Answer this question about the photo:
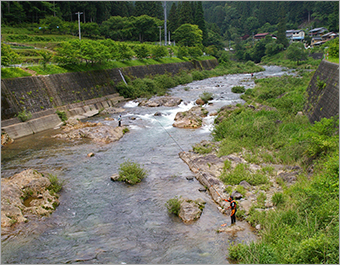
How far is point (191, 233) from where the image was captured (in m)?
9.37

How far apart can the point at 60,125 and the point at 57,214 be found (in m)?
14.0

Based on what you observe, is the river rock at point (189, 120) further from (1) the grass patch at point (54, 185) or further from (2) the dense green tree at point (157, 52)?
(2) the dense green tree at point (157, 52)

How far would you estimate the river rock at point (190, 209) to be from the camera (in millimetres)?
10156

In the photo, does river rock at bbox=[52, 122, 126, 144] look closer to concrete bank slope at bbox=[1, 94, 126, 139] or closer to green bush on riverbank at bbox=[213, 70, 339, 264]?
concrete bank slope at bbox=[1, 94, 126, 139]

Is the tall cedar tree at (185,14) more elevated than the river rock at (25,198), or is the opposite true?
the tall cedar tree at (185,14)

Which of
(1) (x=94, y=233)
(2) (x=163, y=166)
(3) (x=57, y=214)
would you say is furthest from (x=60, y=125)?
(1) (x=94, y=233)

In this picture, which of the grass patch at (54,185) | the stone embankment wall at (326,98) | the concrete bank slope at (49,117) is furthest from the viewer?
the concrete bank slope at (49,117)

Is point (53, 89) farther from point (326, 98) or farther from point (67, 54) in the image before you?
point (326, 98)

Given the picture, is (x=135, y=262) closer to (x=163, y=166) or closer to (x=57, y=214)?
(x=57, y=214)

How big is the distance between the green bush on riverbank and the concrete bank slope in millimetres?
13356

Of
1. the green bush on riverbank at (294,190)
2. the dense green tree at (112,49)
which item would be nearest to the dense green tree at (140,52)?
the dense green tree at (112,49)

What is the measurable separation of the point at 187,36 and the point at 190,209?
65.9 m

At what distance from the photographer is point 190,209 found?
10445 millimetres

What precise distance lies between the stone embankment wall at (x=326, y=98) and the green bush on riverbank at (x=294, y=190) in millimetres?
867
